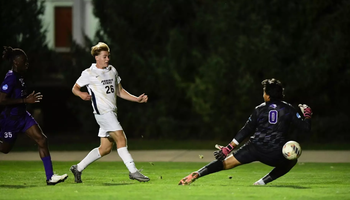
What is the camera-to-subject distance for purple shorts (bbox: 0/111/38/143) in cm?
970

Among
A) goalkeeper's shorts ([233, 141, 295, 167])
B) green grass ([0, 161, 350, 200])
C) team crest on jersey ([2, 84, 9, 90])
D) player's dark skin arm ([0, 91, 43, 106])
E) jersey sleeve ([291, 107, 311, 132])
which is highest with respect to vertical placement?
team crest on jersey ([2, 84, 9, 90])

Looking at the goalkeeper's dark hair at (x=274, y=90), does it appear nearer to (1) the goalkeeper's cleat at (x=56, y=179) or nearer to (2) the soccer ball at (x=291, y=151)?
(2) the soccer ball at (x=291, y=151)

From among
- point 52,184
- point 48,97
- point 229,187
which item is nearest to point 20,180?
point 52,184

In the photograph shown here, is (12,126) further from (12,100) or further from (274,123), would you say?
(274,123)

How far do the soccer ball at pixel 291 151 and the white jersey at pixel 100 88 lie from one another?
2.41 metres

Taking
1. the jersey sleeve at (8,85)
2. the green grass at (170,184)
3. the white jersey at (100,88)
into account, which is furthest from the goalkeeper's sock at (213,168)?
the jersey sleeve at (8,85)

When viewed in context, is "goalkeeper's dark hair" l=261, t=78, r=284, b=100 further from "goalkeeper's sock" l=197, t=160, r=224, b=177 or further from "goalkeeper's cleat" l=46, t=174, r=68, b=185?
"goalkeeper's cleat" l=46, t=174, r=68, b=185

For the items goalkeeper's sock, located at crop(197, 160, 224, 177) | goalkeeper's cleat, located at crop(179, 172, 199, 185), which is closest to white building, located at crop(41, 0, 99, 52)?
goalkeeper's cleat, located at crop(179, 172, 199, 185)

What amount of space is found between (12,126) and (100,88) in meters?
1.33

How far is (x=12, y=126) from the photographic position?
9.71 meters

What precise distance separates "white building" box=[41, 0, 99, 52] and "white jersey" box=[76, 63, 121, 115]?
53.9 ft

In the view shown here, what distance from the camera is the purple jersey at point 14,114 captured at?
962cm

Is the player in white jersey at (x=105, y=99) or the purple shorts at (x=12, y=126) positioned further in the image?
the purple shorts at (x=12, y=126)

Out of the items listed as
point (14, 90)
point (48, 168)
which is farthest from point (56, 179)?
point (14, 90)
